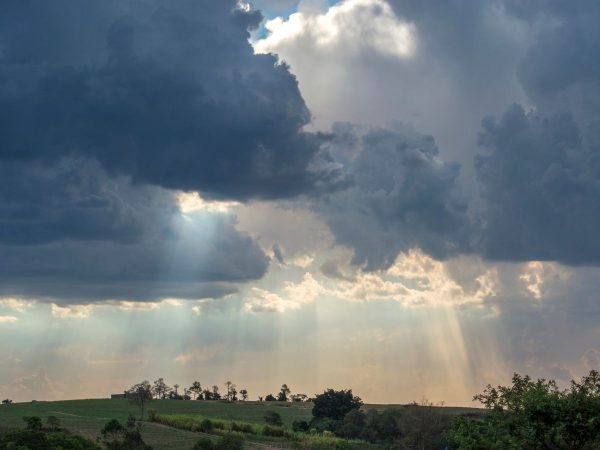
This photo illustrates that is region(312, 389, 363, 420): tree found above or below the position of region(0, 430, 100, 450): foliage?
above

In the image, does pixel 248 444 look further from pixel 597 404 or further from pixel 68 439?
pixel 597 404

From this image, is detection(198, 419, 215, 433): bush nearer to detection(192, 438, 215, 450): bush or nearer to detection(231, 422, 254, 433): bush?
detection(231, 422, 254, 433): bush

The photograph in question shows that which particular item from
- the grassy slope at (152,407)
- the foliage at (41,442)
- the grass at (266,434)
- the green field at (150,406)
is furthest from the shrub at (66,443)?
the grass at (266,434)

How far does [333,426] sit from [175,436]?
28093 millimetres

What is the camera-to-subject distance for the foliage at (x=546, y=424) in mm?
31000

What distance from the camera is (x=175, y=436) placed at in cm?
9706

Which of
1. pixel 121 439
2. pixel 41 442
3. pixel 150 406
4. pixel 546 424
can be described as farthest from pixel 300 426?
pixel 546 424

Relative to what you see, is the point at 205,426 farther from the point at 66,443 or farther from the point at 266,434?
the point at 66,443

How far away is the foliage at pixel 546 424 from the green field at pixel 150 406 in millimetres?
55388

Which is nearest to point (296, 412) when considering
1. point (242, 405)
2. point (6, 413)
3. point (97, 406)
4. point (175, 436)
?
point (242, 405)

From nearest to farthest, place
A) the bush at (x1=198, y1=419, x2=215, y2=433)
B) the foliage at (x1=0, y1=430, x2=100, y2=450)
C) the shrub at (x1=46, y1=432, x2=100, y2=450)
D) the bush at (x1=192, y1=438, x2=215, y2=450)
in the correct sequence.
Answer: the foliage at (x1=0, y1=430, x2=100, y2=450)
the shrub at (x1=46, y1=432, x2=100, y2=450)
the bush at (x1=192, y1=438, x2=215, y2=450)
the bush at (x1=198, y1=419, x2=215, y2=433)

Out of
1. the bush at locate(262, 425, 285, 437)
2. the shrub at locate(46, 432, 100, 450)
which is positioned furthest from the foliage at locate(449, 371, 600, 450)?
the bush at locate(262, 425, 285, 437)

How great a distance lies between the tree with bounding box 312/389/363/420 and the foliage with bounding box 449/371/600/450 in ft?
305

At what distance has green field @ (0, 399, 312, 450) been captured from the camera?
95.9 metres
